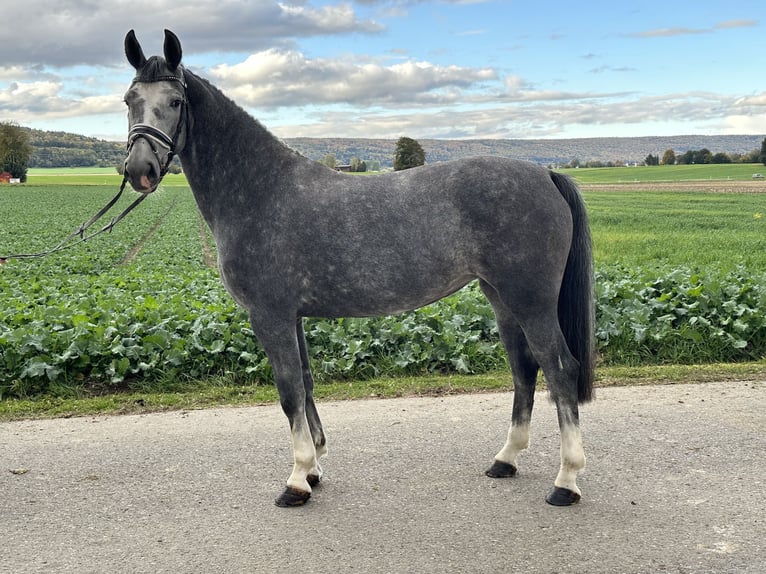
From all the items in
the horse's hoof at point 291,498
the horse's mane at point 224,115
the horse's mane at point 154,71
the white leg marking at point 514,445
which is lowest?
the horse's hoof at point 291,498

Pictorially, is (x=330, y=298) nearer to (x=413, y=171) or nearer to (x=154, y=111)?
(x=413, y=171)

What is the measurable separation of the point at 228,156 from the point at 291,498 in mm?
2200

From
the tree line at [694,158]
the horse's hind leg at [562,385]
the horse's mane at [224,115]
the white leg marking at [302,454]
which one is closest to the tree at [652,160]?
the tree line at [694,158]

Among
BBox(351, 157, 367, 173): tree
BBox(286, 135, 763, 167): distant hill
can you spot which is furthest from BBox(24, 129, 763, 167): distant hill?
BBox(351, 157, 367, 173): tree

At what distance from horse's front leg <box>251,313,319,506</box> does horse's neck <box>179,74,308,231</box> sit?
79 cm

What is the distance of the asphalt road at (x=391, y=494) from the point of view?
141 inches

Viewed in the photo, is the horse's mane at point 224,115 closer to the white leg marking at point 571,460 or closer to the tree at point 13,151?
the white leg marking at point 571,460

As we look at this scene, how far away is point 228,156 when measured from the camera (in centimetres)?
431

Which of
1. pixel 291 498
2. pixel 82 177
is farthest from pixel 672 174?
pixel 82 177

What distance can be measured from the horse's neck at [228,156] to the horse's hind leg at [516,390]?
5.40 ft

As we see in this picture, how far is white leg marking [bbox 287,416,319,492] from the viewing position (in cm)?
426

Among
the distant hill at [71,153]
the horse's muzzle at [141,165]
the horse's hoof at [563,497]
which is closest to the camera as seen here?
the horse's muzzle at [141,165]

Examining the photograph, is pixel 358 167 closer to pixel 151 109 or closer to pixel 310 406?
pixel 310 406

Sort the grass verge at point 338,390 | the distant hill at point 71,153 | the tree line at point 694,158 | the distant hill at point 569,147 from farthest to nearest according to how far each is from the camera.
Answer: the distant hill at point 71,153
the tree line at point 694,158
the distant hill at point 569,147
the grass verge at point 338,390
